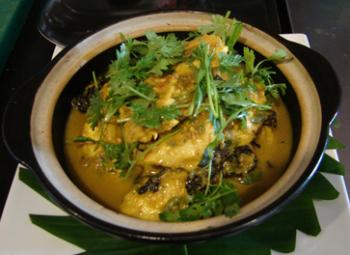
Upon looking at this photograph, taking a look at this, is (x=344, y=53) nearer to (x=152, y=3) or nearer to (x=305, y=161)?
(x=152, y=3)

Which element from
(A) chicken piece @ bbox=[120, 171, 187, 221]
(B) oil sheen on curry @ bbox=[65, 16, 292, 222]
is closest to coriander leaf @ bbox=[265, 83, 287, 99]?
(B) oil sheen on curry @ bbox=[65, 16, 292, 222]

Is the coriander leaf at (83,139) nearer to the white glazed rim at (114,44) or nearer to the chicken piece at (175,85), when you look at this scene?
A: the white glazed rim at (114,44)

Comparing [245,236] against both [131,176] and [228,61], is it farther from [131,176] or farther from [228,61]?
[228,61]

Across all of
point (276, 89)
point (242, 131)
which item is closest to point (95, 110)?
point (242, 131)

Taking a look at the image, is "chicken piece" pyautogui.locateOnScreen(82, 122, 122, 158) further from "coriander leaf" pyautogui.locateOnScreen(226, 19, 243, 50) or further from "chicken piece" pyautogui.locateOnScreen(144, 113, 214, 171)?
"coriander leaf" pyautogui.locateOnScreen(226, 19, 243, 50)

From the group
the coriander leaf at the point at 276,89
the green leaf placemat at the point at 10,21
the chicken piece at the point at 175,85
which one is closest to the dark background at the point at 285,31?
the green leaf placemat at the point at 10,21

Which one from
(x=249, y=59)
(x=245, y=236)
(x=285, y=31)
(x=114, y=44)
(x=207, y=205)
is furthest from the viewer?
(x=285, y=31)
